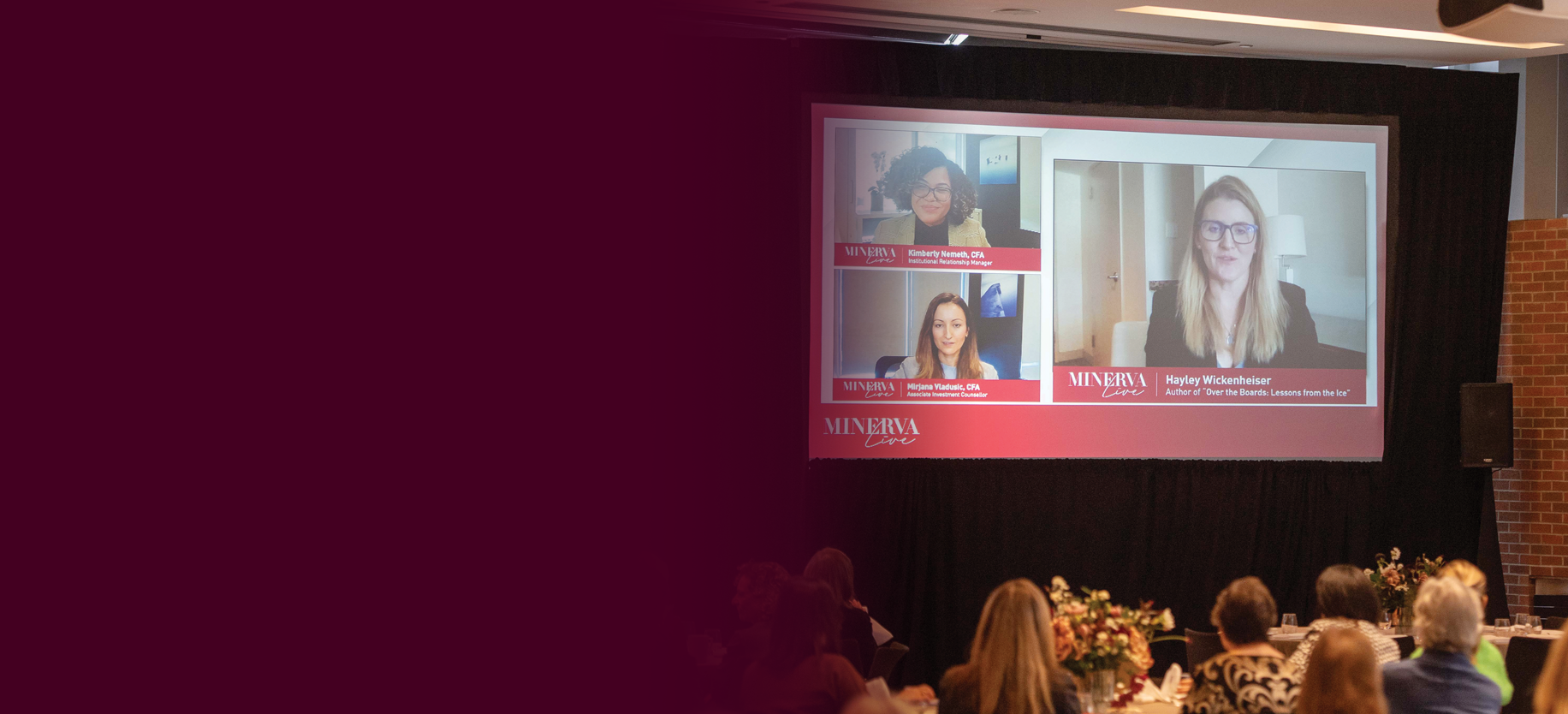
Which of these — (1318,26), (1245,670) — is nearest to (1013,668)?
(1245,670)

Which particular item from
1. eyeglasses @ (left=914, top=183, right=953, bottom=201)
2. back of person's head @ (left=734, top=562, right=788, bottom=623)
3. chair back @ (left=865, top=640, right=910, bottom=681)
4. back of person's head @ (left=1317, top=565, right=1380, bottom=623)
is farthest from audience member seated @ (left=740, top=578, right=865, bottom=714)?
eyeglasses @ (left=914, top=183, right=953, bottom=201)

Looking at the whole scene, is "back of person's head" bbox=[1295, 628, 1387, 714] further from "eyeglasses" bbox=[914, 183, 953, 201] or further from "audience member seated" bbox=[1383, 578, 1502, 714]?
"eyeglasses" bbox=[914, 183, 953, 201]

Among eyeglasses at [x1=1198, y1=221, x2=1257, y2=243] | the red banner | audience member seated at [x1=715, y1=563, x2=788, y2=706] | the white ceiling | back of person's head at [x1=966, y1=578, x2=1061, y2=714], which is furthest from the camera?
eyeglasses at [x1=1198, y1=221, x2=1257, y2=243]

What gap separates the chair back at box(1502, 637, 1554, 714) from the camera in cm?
458

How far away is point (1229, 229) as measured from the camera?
6.64 m

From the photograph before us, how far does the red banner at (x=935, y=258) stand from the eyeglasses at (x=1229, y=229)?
0.96m

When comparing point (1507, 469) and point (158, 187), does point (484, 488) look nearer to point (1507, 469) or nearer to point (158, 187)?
point (158, 187)

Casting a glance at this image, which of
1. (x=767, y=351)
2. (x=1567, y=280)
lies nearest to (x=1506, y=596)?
(x=1567, y=280)

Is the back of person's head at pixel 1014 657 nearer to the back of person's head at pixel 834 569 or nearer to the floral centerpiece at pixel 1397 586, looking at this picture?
the back of person's head at pixel 834 569

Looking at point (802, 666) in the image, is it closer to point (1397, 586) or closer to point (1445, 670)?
point (1445, 670)

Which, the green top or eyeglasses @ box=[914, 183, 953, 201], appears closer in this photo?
the green top

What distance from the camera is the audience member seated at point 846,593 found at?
4.16m

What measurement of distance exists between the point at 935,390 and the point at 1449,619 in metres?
3.50

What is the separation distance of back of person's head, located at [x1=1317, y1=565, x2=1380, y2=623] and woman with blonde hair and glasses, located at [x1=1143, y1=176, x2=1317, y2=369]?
8.66 feet
